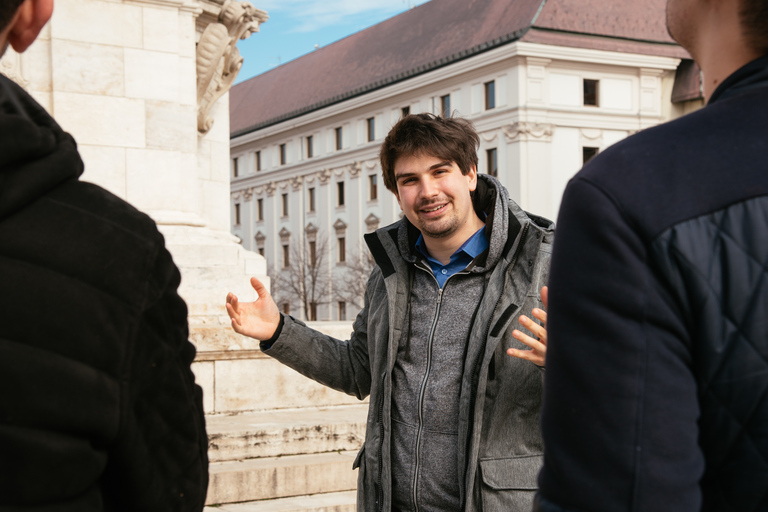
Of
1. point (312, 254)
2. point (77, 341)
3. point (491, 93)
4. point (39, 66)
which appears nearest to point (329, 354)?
point (77, 341)

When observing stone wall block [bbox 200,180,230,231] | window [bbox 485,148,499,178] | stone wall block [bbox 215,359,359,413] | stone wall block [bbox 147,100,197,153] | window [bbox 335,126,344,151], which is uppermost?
window [bbox 335,126,344,151]

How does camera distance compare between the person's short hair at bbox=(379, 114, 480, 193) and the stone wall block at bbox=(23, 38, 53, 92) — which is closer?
the person's short hair at bbox=(379, 114, 480, 193)

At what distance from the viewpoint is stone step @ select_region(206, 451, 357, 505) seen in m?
5.15

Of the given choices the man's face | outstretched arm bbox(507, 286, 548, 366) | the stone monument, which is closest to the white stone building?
the stone monument

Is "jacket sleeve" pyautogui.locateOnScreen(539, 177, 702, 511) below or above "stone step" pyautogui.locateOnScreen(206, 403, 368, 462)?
above

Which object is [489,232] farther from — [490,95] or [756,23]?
[490,95]

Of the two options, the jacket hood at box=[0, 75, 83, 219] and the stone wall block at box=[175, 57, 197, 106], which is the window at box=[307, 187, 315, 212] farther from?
the jacket hood at box=[0, 75, 83, 219]

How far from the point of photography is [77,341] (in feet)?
4.19

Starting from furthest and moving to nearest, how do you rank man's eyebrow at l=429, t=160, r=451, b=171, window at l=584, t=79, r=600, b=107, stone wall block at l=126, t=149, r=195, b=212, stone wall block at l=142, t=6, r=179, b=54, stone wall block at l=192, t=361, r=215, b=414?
1. window at l=584, t=79, r=600, b=107
2. stone wall block at l=142, t=6, r=179, b=54
3. stone wall block at l=126, t=149, r=195, b=212
4. stone wall block at l=192, t=361, r=215, b=414
5. man's eyebrow at l=429, t=160, r=451, b=171

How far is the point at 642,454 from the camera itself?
1163mm

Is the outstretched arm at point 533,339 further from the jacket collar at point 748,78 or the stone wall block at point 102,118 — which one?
the stone wall block at point 102,118

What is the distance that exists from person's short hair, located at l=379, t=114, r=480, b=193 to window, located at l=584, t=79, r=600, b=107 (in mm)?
41587

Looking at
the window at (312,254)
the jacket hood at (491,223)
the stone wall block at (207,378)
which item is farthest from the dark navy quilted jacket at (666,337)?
the window at (312,254)

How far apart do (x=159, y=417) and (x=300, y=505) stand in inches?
154
